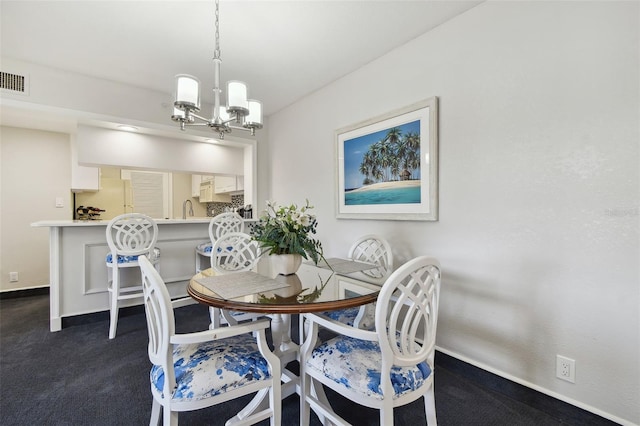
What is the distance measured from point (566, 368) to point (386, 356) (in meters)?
1.23

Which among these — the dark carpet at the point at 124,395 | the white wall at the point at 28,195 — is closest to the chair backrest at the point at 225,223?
the dark carpet at the point at 124,395

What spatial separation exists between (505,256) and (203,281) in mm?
1853

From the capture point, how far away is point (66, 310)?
9.29 feet

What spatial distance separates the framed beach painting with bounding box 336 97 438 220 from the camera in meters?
2.18

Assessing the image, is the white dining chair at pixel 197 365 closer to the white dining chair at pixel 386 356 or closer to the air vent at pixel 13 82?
the white dining chair at pixel 386 356

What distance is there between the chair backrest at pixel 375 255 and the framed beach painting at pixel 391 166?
11.1 inches

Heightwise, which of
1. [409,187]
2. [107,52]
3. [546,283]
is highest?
[107,52]

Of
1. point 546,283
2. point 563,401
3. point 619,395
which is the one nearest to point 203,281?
point 546,283

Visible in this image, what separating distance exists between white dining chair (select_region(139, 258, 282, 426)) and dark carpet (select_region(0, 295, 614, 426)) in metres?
0.48

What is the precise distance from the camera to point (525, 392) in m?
1.71

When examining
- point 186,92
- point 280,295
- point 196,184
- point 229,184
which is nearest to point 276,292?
point 280,295

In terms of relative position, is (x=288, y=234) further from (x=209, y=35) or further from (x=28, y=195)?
(x=28, y=195)

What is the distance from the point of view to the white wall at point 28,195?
3.83m

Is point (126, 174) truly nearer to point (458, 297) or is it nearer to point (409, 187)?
point (409, 187)
